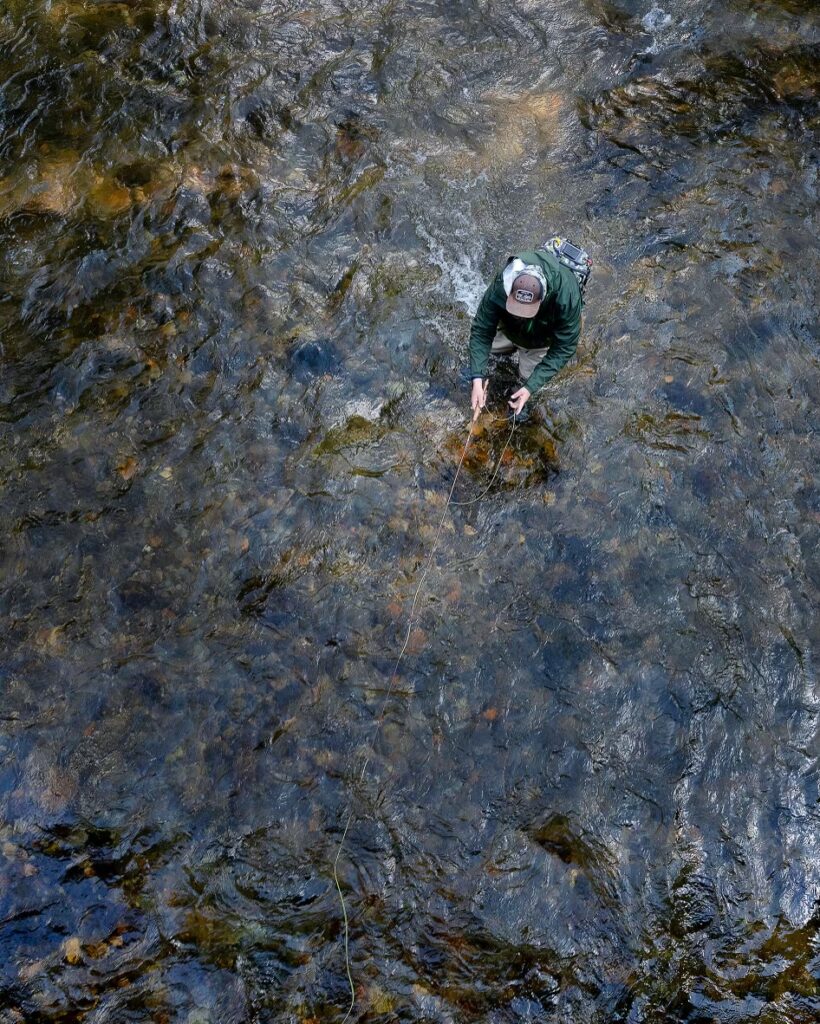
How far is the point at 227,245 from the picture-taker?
7695 mm

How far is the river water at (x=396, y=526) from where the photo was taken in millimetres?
5402

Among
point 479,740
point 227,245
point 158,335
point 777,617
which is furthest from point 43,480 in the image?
point 777,617

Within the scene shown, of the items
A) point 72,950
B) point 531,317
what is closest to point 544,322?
point 531,317

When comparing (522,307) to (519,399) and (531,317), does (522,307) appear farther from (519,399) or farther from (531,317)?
(519,399)

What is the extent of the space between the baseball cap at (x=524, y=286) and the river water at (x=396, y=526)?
150cm

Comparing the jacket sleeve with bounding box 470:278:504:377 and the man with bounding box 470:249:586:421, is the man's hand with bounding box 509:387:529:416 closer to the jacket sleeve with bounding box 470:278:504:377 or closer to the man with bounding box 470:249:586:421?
the man with bounding box 470:249:586:421

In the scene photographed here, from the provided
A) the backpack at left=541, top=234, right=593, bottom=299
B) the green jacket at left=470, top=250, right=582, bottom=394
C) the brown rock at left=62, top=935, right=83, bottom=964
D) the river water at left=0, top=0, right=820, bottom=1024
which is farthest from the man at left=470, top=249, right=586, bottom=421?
the brown rock at left=62, top=935, right=83, bottom=964

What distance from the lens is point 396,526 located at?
6.62m

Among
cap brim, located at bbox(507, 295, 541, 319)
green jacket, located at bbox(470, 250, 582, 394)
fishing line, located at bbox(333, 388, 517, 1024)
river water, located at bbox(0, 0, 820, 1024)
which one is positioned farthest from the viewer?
green jacket, located at bbox(470, 250, 582, 394)

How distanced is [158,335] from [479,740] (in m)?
4.44

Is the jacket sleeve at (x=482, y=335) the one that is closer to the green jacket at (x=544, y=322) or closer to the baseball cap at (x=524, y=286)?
the green jacket at (x=544, y=322)

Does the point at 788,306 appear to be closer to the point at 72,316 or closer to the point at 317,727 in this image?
the point at 317,727

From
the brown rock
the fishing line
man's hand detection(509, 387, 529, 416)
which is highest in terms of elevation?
man's hand detection(509, 387, 529, 416)

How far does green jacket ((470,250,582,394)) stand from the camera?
590cm
